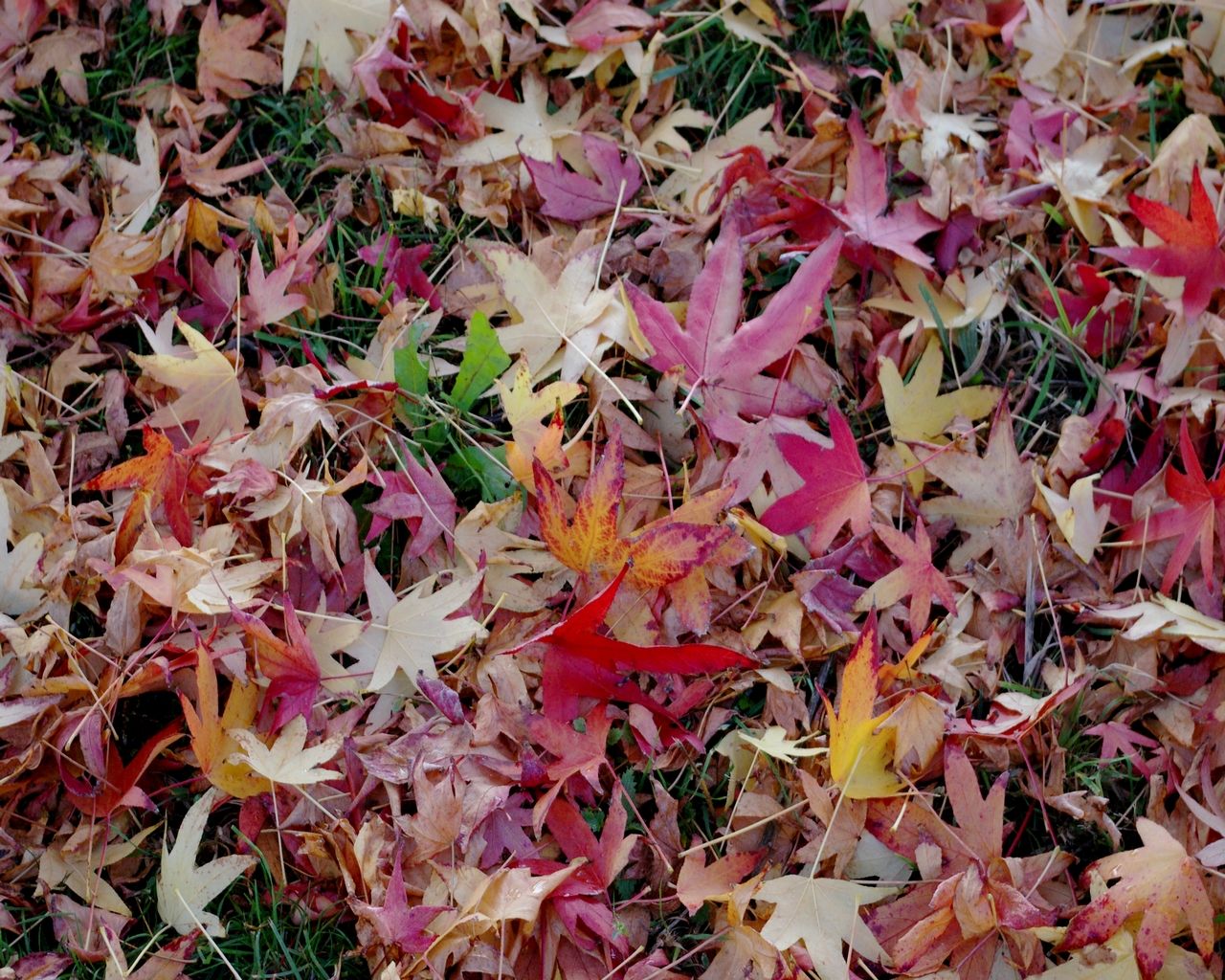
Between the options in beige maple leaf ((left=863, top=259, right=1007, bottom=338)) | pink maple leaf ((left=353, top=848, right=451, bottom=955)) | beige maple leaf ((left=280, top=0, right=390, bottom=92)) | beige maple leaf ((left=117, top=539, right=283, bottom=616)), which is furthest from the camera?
beige maple leaf ((left=280, top=0, right=390, bottom=92))

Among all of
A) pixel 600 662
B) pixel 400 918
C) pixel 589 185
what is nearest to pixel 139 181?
pixel 589 185

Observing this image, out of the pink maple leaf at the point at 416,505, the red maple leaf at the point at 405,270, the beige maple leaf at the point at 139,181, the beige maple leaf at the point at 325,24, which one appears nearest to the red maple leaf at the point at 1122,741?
the pink maple leaf at the point at 416,505

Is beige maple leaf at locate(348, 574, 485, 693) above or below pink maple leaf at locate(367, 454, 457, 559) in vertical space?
below

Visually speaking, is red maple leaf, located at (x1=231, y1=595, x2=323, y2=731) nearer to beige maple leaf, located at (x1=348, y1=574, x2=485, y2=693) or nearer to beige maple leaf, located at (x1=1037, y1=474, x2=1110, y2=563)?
beige maple leaf, located at (x1=348, y1=574, x2=485, y2=693)

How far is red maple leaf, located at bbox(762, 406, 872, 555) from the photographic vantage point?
1.36 meters

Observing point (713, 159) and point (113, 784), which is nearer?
point (113, 784)

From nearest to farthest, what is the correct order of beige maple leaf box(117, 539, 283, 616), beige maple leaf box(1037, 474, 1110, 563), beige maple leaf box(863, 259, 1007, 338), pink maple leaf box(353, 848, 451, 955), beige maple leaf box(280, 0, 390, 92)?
pink maple leaf box(353, 848, 451, 955), beige maple leaf box(117, 539, 283, 616), beige maple leaf box(1037, 474, 1110, 563), beige maple leaf box(863, 259, 1007, 338), beige maple leaf box(280, 0, 390, 92)

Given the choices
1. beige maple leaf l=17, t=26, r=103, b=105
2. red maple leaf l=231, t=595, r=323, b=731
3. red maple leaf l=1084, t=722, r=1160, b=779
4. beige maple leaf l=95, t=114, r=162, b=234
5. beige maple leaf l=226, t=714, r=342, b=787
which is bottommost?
red maple leaf l=1084, t=722, r=1160, b=779

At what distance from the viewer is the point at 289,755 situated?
126cm

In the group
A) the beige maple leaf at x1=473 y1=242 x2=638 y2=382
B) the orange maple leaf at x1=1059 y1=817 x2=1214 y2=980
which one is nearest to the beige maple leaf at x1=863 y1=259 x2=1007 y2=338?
the beige maple leaf at x1=473 y1=242 x2=638 y2=382

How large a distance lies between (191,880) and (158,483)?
51 cm

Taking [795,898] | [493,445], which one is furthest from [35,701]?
[795,898]

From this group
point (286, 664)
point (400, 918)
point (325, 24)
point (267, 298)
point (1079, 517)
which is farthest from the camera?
point (325, 24)

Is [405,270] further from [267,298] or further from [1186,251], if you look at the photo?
[1186,251]
